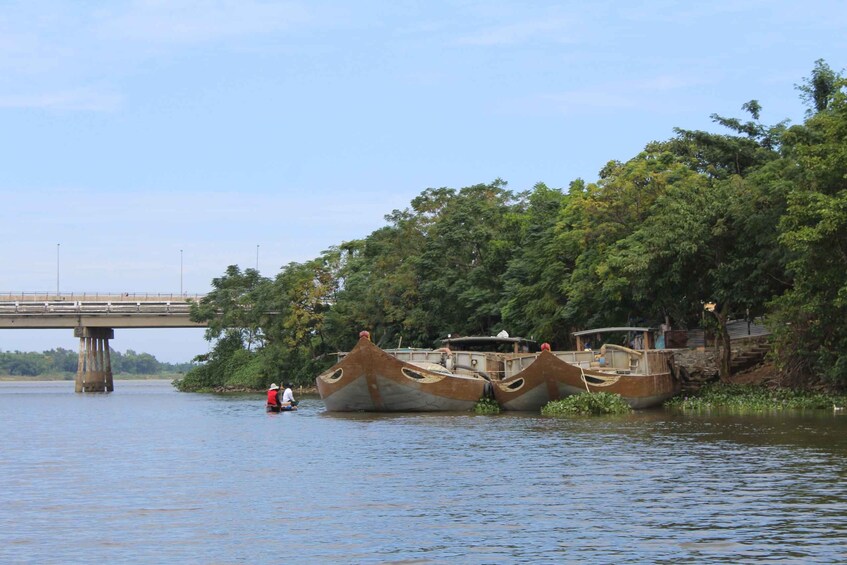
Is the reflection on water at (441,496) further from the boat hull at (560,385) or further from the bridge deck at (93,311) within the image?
the bridge deck at (93,311)

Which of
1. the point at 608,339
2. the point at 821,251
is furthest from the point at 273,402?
the point at 821,251

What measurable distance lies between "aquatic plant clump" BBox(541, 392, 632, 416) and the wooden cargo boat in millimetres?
671

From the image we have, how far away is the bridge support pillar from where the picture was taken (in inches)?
4296

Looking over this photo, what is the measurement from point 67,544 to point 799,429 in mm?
22627

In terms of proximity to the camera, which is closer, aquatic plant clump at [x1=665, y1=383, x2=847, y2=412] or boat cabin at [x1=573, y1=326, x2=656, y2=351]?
aquatic plant clump at [x1=665, y1=383, x2=847, y2=412]

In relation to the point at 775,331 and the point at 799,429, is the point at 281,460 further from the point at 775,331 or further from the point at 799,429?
the point at 775,331

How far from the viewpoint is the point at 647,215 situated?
56.6 meters

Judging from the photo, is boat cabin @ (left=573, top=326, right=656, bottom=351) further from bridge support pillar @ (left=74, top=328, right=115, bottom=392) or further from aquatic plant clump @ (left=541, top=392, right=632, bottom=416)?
bridge support pillar @ (left=74, top=328, right=115, bottom=392)

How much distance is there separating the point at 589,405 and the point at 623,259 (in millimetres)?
10939

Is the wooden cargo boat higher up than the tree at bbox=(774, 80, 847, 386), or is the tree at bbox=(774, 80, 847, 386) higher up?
the tree at bbox=(774, 80, 847, 386)

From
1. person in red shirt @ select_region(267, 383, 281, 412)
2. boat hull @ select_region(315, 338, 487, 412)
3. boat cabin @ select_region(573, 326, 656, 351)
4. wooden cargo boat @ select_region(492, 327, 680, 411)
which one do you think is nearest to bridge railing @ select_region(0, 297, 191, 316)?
person in red shirt @ select_region(267, 383, 281, 412)

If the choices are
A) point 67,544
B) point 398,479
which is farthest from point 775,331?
point 67,544

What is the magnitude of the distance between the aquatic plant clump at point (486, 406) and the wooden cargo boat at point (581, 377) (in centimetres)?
30

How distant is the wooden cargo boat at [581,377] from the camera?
4209cm
